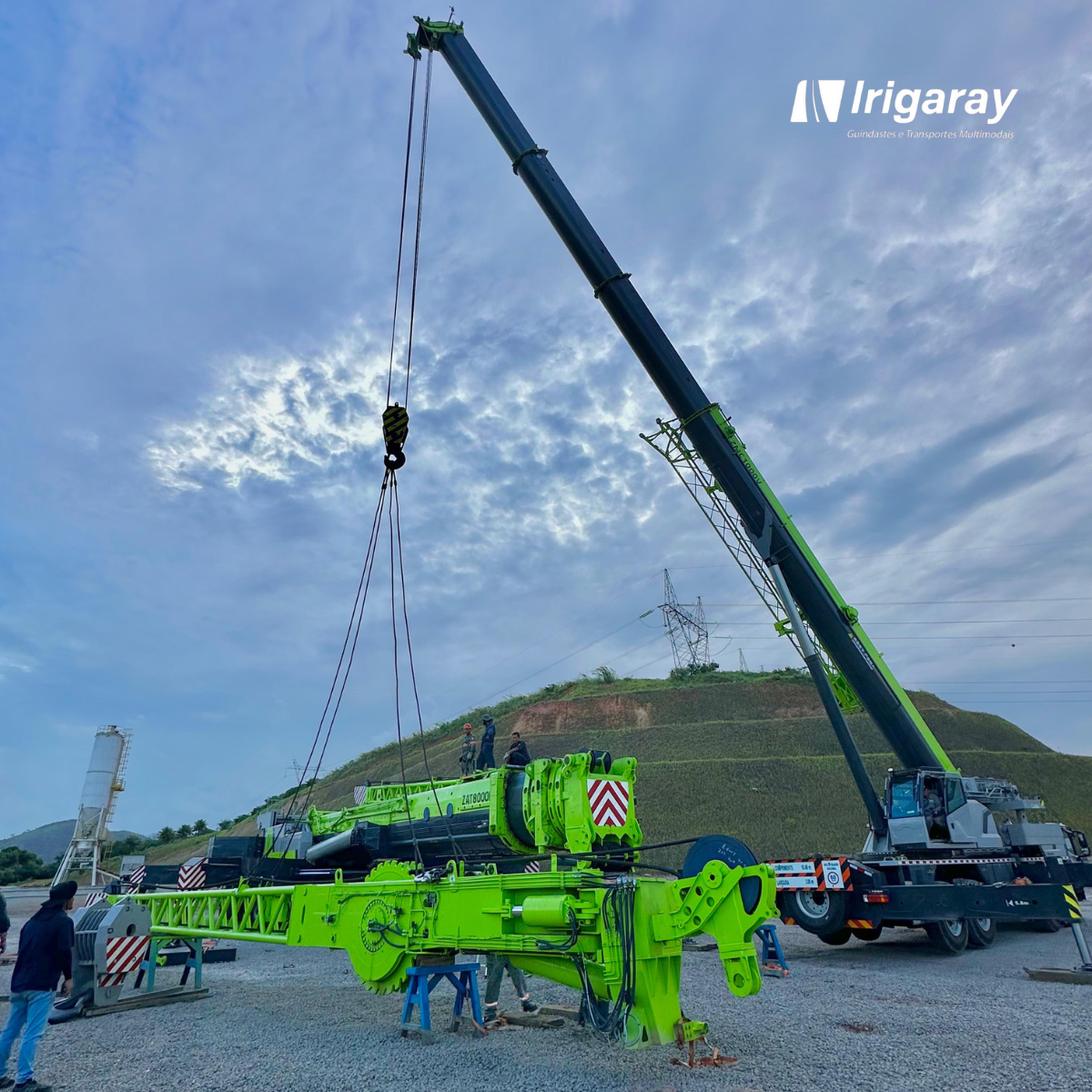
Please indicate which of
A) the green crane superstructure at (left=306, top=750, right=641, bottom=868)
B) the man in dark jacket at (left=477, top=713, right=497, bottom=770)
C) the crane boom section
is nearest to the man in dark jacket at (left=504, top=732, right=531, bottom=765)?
the green crane superstructure at (left=306, top=750, right=641, bottom=868)

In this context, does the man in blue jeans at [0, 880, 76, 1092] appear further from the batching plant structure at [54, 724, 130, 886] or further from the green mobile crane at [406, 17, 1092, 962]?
the batching plant structure at [54, 724, 130, 886]

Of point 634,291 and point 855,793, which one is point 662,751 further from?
point 634,291

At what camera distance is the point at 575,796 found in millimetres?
9352

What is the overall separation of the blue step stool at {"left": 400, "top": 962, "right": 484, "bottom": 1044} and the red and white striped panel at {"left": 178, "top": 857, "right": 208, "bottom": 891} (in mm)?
9657

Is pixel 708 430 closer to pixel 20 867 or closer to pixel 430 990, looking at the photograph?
pixel 430 990

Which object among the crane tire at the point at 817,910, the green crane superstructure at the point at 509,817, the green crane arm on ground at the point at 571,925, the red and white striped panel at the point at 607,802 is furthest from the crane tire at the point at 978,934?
the green crane arm on ground at the point at 571,925

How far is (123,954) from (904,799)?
1134 cm

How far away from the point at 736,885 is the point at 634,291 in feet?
35.9

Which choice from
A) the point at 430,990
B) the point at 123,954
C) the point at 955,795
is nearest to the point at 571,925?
the point at 430,990

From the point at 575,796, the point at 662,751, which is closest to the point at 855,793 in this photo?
the point at 662,751

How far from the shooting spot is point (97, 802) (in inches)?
1286

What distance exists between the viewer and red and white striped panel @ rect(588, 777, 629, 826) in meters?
9.23

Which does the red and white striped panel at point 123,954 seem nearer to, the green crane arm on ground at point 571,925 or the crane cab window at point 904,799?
the green crane arm on ground at point 571,925

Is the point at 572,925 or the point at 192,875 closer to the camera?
the point at 572,925
